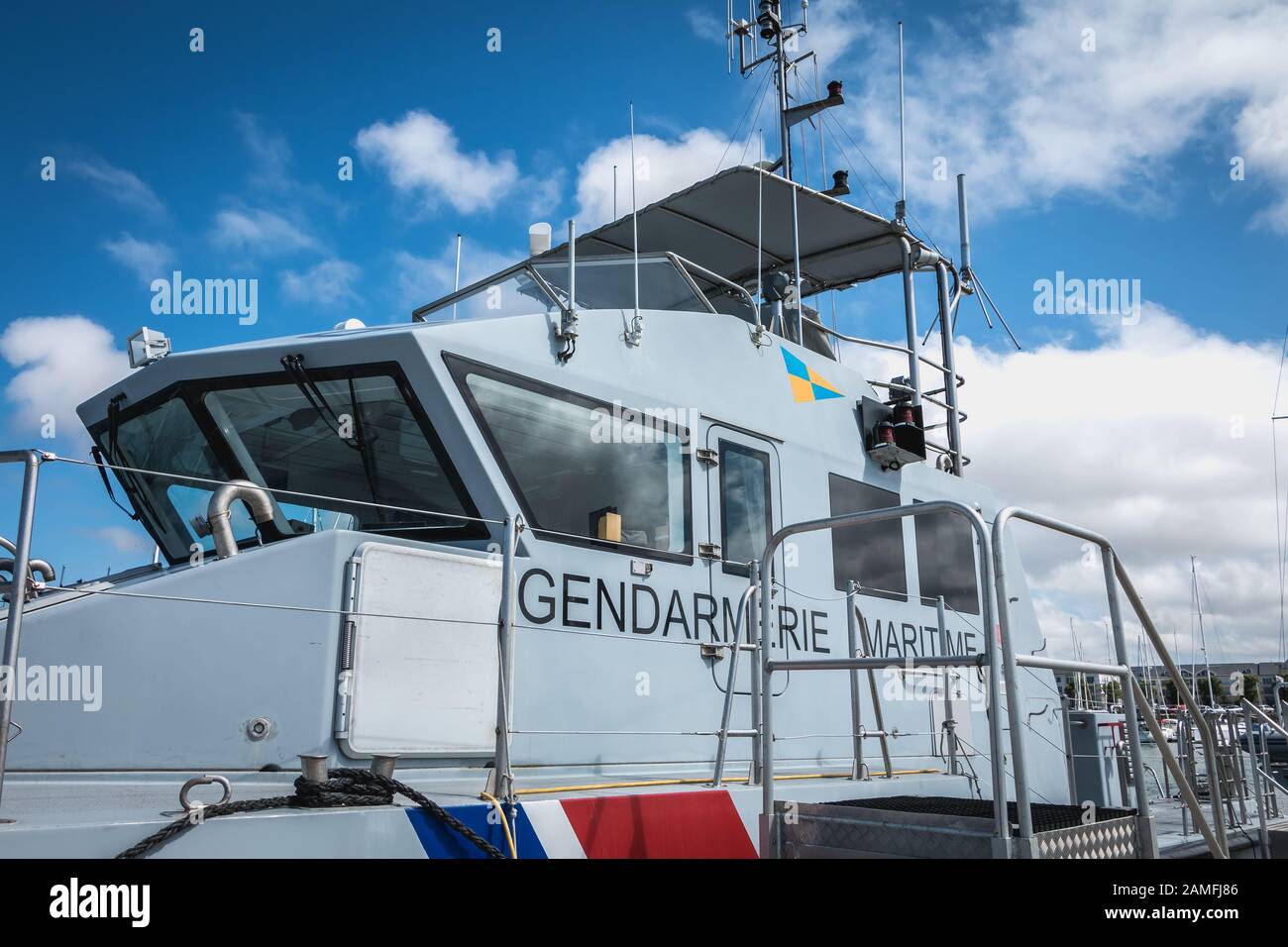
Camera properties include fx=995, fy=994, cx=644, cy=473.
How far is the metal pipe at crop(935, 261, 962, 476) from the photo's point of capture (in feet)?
25.2

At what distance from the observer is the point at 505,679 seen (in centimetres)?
347

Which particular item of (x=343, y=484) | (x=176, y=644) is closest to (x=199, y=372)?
(x=343, y=484)

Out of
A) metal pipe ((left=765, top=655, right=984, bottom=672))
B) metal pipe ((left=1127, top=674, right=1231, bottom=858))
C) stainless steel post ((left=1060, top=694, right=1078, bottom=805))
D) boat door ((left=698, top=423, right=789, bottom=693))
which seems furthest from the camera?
stainless steel post ((left=1060, top=694, right=1078, bottom=805))

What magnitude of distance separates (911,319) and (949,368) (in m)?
0.70

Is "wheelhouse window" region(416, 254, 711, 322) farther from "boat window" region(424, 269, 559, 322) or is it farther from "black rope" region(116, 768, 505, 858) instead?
"black rope" region(116, 768, 505, 858)

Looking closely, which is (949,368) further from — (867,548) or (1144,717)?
(1144,717)

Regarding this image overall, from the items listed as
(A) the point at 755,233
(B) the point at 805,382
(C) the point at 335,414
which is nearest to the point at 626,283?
(B) the point at 805,382

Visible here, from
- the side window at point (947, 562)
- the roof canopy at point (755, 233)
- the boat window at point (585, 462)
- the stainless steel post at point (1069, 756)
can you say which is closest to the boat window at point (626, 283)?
the roof canopy at point (755, 233)

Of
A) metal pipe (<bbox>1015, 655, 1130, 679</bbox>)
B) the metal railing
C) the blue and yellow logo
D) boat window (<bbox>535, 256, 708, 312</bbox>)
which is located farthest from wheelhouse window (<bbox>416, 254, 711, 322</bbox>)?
metal pipe (<bbox>1015, 655, 1130, 679</bbox>)

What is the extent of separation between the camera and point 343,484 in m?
4.42

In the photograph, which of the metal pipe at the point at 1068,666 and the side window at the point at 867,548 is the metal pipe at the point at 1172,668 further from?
the side window at the point at 867,548

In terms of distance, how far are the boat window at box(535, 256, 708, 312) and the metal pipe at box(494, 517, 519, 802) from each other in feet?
8.51
